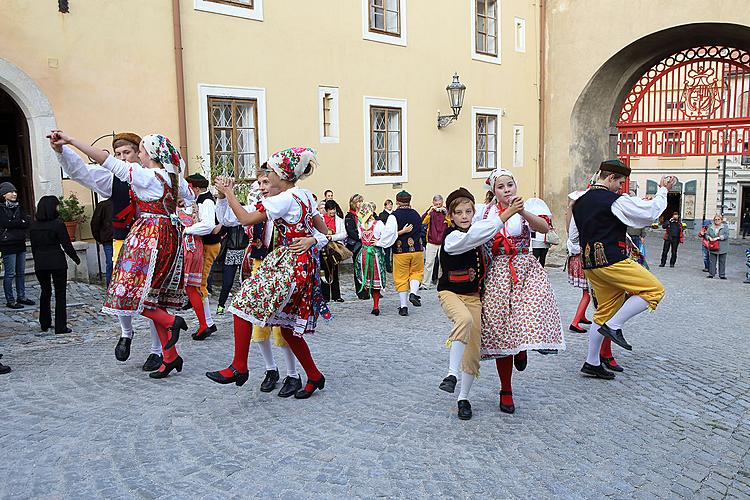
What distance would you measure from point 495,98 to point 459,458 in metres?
15.1

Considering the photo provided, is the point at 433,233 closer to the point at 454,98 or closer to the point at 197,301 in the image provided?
the point at 197,301

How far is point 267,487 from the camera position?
11.4ft

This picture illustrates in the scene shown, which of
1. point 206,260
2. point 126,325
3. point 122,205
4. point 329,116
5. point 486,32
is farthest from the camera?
point 486,32

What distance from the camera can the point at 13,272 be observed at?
8641 mm

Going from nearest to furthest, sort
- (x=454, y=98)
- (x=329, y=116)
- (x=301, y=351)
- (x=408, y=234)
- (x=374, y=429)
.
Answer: (x=374, y=429) → (x=301, y=351) → (x=408, y=234) → (x=329, y=116) → (x=454, y=98)

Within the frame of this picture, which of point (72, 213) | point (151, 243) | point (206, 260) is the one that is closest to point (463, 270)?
point (151, 243)

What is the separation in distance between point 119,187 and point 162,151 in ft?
1.43

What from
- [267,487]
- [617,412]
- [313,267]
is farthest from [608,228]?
[267,487]

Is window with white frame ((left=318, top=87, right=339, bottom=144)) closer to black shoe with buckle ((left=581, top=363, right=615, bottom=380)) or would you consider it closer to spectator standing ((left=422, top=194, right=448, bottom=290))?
spectator standing ((left=422, top=194, right=448, bottom=290))

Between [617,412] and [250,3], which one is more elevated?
[250,3]

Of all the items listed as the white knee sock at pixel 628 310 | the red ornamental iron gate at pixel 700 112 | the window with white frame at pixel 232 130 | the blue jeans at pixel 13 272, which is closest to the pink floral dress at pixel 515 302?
the white knee sock at pixel 628 310

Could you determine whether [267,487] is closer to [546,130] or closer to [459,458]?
[459,458]

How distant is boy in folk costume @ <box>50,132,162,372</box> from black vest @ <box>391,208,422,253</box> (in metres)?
4.00

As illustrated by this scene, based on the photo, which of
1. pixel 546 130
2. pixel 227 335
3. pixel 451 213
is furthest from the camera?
pixel 546 130
